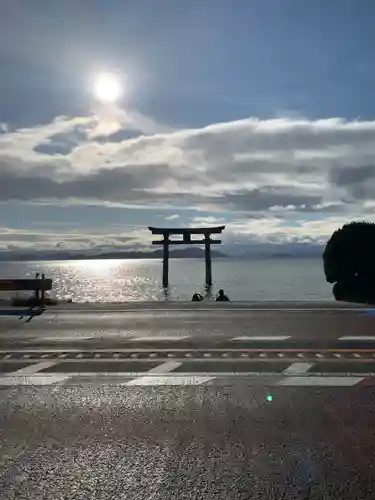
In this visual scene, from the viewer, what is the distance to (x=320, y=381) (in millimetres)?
8422

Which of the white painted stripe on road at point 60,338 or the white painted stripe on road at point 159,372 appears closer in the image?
the white painted stripe on road at point 159,372

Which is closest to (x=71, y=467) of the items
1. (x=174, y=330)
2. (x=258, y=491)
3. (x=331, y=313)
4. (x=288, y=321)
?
(x=258, y=491)

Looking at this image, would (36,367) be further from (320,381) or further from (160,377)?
(320,381)

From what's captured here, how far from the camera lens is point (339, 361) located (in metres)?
9.88

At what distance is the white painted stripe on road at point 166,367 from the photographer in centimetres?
913

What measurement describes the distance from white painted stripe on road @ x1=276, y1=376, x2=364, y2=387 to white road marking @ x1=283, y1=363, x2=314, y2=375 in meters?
0.36

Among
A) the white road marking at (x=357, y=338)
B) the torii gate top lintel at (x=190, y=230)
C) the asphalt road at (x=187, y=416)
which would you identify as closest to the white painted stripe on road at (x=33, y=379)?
the asphalt road at (x=187, y=416)

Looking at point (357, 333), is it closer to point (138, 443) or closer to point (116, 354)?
point (116, 354)

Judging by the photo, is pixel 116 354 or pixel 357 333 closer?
pixel 116 354

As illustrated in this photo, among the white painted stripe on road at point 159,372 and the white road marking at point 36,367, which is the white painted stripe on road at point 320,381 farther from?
the white road marking at point 36,367

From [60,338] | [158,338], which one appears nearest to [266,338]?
[158,338]

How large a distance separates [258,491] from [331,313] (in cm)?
1305

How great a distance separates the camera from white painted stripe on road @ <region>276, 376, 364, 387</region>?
324 inches

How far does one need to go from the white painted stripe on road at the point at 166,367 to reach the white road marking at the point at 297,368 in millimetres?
1826
